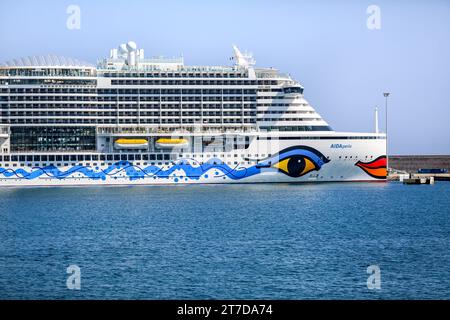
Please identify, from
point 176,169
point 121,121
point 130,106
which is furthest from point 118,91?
point 176,169

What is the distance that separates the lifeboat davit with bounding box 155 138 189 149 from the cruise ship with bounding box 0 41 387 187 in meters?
0.08

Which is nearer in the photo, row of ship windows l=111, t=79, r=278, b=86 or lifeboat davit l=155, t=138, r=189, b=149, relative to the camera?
lifeboat davit l=155, t=138, r=189, b=149

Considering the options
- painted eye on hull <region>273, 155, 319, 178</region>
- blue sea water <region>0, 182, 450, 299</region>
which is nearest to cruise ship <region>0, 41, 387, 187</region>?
painted eye on hull <region>273, 155, 319, 178</region>

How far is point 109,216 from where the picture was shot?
53.9 metres

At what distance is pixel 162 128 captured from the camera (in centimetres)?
7988

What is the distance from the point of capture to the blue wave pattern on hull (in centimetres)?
7612

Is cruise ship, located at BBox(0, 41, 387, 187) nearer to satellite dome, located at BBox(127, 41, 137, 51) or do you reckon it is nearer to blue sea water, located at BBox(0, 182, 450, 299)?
satellite dome, located at BBox(127, 41, 137, 51)

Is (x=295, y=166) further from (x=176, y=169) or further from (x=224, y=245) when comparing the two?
(x=224, y=245)

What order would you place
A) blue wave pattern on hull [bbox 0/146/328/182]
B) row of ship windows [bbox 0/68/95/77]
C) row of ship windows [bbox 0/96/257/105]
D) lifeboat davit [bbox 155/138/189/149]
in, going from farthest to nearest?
row of ship windows [bbox 0/68/95/77] < row of ship windows [bbox 0/96/257/105] < lifeboat davit [bbox 155/138/189/149] < blue wave pattern on hull [bbox 0/146/328/182]

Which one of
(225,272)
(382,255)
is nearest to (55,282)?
(225,272)

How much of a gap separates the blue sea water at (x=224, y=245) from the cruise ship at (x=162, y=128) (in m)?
6.43

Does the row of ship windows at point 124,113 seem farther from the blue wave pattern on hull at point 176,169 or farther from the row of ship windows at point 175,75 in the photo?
the blue wave pattern on hull at point 176,169

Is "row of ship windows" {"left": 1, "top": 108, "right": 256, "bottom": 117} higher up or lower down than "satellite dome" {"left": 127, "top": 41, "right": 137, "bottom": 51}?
lower down

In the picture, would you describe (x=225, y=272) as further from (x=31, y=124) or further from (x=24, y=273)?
(x=31, y=124)
